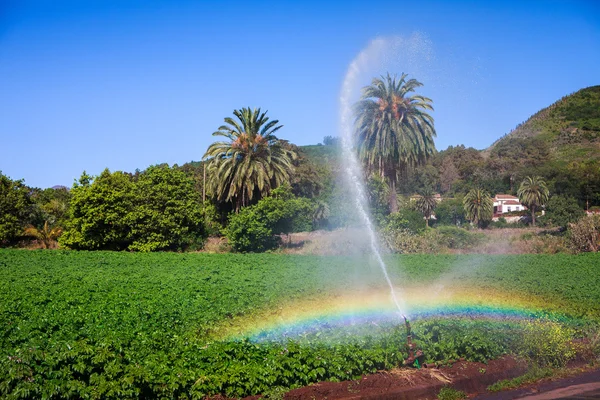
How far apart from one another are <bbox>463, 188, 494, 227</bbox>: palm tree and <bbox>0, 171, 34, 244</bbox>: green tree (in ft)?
197

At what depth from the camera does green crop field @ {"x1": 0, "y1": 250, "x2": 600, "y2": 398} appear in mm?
7777

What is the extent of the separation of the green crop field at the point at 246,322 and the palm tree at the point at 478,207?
5014cm

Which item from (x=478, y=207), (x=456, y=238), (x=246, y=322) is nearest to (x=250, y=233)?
(x=456, y=238)

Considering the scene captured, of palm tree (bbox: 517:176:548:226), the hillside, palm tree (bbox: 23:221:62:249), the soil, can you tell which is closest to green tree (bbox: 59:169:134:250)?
palm tree (bbox: 23:221:62:249)

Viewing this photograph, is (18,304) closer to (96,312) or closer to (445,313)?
(96,312)

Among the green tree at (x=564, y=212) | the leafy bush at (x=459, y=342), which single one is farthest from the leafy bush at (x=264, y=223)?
the leafy bush at (x=459, y=342)

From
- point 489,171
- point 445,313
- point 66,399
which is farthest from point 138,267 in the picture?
point 489,171

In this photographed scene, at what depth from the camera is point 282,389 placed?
810cm

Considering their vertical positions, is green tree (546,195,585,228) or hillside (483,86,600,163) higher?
hillside (483,86,600,163)

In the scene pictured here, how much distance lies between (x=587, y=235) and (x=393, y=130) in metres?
17.4

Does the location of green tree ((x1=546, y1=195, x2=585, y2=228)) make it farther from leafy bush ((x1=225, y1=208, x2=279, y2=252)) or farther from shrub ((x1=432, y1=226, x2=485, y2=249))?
leafy bush ((x1=225, y1=208, x2=279, y2=252))

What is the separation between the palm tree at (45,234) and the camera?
50688mm

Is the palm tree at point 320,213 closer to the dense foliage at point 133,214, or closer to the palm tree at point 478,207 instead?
the dense foliage at point 133,214

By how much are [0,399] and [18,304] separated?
8.31 metres
